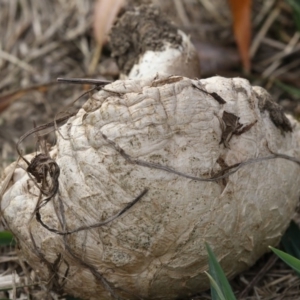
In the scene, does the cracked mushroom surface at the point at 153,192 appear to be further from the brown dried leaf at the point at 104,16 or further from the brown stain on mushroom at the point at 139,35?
the brown dried leaf at the point at 104,16

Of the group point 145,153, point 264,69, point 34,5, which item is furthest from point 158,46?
point 34,5

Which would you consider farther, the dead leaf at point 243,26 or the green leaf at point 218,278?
the dead leaf at point 243,26

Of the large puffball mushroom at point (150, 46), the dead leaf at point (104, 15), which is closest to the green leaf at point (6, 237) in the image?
the large puffball mushroom at point (150, 46)

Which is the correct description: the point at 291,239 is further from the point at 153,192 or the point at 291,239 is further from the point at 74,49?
the point at 74,49

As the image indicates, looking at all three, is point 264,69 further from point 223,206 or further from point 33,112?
point 223,206

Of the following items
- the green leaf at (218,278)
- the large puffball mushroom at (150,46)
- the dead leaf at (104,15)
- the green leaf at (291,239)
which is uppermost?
the large puffball mushroom at (150,46)
